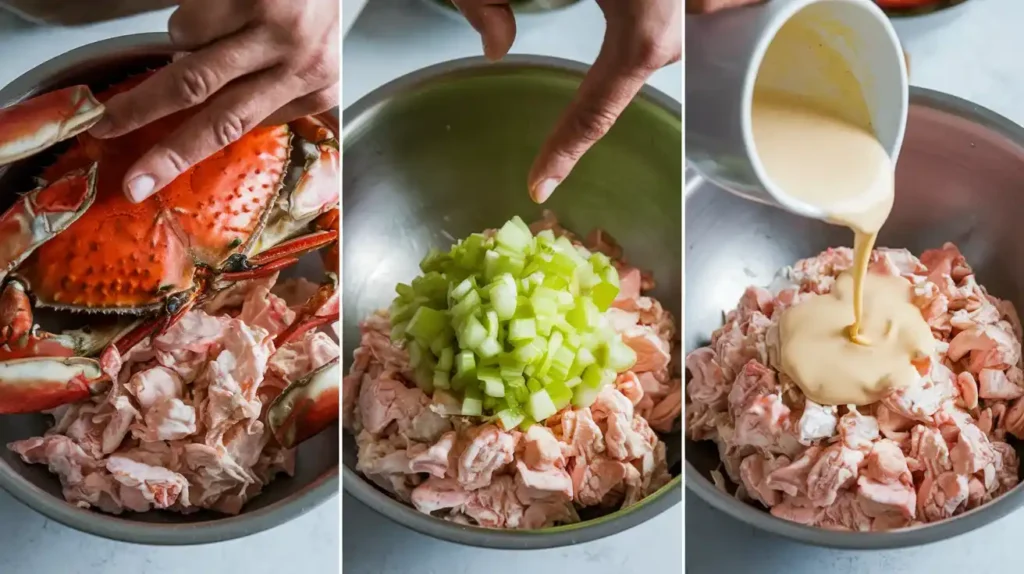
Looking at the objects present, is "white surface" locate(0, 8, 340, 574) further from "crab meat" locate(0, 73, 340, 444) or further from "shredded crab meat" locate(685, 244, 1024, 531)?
"shredded crab meat" locate(685, 244, 1024, 531)

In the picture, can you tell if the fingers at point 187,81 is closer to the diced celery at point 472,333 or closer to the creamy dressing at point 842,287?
the diced celery at point 472,333

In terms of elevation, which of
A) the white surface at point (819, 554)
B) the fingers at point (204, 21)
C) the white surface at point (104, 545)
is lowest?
the white surface at point (819, 554)

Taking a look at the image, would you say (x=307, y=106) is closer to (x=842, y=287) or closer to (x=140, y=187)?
(x=140, y=187)

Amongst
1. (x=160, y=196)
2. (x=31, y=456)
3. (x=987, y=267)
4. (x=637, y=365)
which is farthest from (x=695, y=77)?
(x=31, y=456)

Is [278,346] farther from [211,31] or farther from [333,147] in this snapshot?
[211,31]

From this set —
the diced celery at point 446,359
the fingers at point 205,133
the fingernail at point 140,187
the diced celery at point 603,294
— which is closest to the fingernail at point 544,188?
the diced celery at point 603,294

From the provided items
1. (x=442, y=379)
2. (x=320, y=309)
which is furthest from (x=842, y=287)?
(x=320, y=309)
